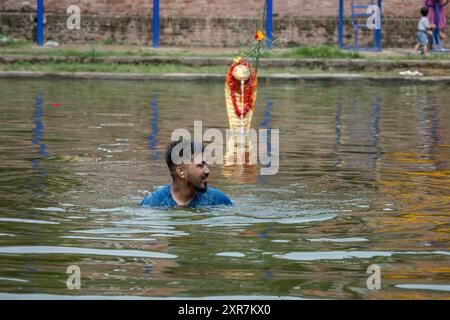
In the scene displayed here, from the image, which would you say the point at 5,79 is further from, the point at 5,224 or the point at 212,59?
the point at 5,224

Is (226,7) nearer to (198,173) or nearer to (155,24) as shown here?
(155,24)

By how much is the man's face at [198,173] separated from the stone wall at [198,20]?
71.3ft

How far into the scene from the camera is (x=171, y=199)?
1047 cm

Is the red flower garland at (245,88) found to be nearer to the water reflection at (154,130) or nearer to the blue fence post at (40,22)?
the water reflection at (154,130)

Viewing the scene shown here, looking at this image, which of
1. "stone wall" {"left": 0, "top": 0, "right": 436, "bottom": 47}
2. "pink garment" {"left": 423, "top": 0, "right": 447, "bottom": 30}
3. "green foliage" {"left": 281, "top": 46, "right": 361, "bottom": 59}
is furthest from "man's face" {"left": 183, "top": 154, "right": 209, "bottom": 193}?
"stone wall" {"left": 0, "top": 0, "right": 436, "bottom": 47}

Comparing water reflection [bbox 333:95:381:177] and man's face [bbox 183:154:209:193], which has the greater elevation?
man's face [bbox 183:154:209:193]

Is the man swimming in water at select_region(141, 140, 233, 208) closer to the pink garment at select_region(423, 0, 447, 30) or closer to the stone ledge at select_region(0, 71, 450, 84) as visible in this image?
the stone ledge at select_region(0, 71, 450, 84)

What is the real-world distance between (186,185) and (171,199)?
0.21m

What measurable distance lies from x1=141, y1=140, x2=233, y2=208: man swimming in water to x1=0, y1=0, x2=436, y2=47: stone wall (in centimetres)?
2148

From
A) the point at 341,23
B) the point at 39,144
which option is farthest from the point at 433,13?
the point at 39,144

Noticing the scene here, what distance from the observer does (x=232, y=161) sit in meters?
14.4

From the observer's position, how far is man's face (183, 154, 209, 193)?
399 inches

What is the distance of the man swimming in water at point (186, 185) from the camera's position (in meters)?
10.2
